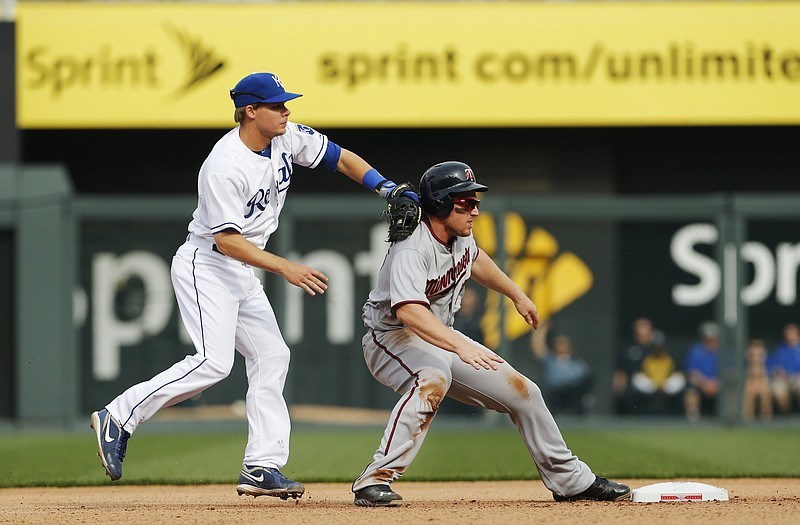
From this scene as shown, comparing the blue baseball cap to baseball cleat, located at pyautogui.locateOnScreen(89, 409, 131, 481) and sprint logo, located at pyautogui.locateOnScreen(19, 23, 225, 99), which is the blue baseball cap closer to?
baseball cleat, located at pyautogui.locateOnScreen(89, 409, 131, 481)

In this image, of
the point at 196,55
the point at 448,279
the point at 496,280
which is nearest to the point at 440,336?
the point at 448,279

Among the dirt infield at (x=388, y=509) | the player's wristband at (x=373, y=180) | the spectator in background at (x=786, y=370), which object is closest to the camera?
the dirt infield at (x=388, y=509)

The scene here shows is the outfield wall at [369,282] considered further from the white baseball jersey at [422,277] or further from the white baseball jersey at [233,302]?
the white baseball jersey at [422,277]

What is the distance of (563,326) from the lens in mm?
12469

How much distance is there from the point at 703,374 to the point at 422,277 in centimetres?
752

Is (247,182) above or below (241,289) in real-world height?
above

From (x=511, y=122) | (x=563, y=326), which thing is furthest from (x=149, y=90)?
(x=563, y=326)

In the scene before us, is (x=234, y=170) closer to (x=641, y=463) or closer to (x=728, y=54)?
(x=641, y=463)

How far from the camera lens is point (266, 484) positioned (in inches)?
220

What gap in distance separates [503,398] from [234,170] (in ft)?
4.80

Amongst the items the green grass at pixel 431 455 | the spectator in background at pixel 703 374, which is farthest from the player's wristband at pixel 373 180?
the spectator in background at pixel 703 374

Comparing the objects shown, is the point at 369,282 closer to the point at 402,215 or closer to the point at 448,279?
the point at 448,279

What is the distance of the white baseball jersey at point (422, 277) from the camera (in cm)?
538

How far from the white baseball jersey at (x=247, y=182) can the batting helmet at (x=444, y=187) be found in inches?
23.3
